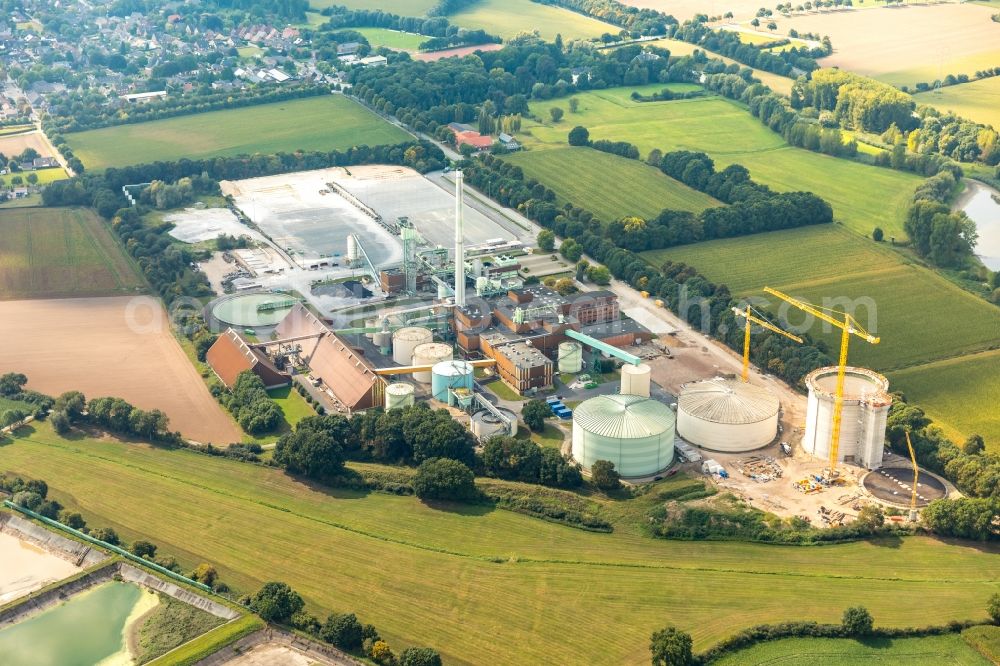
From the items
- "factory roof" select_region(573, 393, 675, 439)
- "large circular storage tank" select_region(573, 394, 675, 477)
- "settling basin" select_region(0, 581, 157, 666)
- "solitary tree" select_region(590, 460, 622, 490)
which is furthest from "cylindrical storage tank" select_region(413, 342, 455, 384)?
"settling basin" select_region(0, 581, 157, 666)

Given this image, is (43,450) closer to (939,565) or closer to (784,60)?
(939,565)

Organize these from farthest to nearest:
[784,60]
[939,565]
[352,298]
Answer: [784,60], [352,298], [939,565]

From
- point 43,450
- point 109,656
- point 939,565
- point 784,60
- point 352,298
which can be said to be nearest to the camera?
point 109,656

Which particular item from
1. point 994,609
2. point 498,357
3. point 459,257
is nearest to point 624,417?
point 498,357

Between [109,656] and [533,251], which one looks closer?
[109,656]

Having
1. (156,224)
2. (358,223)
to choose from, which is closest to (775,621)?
(358,223)

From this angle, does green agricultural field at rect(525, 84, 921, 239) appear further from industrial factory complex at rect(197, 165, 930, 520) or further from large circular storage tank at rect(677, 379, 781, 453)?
large circular storage tank at rect(677, 379, 781, 453)

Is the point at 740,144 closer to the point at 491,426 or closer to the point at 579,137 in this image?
the point at 579,137
